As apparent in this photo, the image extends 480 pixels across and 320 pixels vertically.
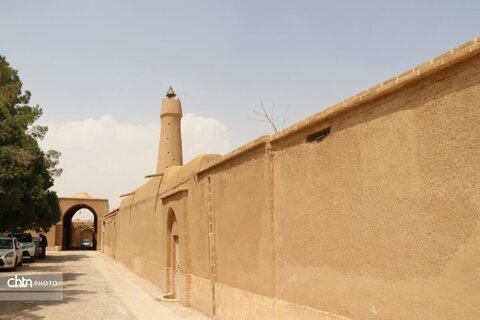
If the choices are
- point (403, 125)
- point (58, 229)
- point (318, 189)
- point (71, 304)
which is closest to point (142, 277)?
point (71, 304)

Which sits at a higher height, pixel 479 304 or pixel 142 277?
pixel 479 304

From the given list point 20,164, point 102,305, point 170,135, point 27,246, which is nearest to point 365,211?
point 102,305

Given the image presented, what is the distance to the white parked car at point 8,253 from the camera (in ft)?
63.3

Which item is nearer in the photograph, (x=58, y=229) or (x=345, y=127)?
(x=345, y=127)

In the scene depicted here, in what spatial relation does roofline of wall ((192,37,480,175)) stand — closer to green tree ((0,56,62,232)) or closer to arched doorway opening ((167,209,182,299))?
arched doorway opening ((167,209,182,299))

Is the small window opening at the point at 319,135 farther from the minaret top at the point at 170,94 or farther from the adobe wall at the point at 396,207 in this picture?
the minaret top at the point at 170,94

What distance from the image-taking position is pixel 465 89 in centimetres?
415

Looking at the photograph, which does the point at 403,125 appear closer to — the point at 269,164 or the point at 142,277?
the point at 269,164

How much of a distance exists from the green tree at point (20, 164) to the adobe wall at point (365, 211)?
33.1 ft

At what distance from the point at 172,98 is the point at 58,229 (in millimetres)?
22841

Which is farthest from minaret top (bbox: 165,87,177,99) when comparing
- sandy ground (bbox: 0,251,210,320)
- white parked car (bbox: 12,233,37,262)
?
sandy ground (bbox: 0,251,210,320)

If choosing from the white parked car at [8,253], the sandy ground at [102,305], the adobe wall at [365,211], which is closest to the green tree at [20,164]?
the white parked car at [8,253]

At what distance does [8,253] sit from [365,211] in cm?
1827

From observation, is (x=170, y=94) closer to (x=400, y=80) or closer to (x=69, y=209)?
(x=69, y=209)
